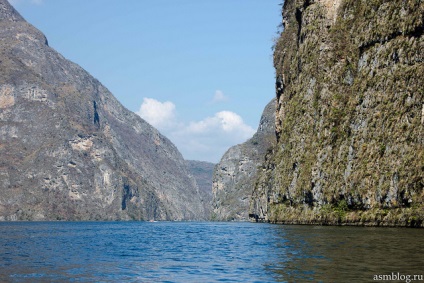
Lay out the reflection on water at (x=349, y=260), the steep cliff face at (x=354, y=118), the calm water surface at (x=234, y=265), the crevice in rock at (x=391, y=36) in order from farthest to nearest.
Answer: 1. the crevice in rock at (x=391, y=36)
2. the steep cliff face at (x=354, y=118)
3. the calm water surface at (x=234, y=265)
4. the reflection on water at (x=349, y=260)

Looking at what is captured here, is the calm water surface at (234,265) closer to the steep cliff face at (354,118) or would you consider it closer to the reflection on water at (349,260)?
the reflection on water at (349,260)

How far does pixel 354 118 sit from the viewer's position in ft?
325

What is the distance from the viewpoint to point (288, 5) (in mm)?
164125

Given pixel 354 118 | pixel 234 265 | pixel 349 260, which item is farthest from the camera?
pixel 354 118

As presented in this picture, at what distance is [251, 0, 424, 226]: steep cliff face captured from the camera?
3241 inches

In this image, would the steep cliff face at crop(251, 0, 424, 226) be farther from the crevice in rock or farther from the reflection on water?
the reflection on water

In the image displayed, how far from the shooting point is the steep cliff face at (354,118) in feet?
270

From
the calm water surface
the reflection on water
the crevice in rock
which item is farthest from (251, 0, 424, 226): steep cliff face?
the calm water surface

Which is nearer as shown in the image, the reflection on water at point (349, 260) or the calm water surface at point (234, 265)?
the reflection on water at point (349, 260)

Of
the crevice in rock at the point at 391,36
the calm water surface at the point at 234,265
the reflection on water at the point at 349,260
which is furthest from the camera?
the crevice in rock at the point at 391,36

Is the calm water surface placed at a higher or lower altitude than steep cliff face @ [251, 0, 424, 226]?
lower

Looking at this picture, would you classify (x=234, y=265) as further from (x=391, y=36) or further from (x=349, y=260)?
(x=391, y=36)

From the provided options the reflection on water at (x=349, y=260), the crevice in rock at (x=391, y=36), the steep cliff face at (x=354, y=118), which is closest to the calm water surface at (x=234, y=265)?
the reflection on water at (x=349, y=260)

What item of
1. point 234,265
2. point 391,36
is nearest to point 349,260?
point 234,265
